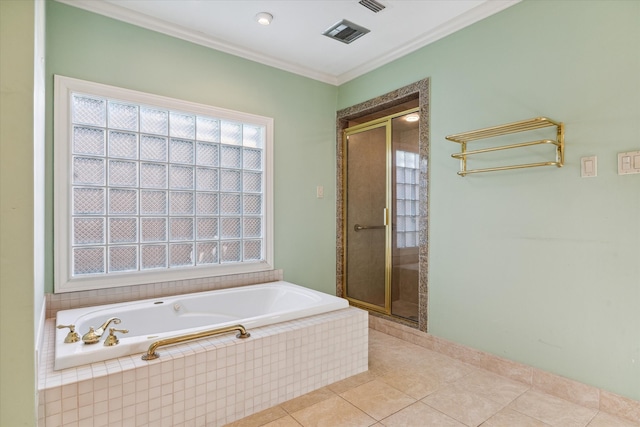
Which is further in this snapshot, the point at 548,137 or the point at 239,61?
the point at 239,61

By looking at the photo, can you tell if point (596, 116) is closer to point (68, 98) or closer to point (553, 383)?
point (553, 383)

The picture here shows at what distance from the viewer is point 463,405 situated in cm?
187

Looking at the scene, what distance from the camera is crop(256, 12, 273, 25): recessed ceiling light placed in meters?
2.36

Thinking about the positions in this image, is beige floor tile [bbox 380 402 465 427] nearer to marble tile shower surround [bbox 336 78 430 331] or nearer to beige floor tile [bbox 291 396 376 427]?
beige floor tile [bbox 291 396 376 427]

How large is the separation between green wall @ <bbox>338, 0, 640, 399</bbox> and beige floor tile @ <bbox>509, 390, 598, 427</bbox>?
17 cm

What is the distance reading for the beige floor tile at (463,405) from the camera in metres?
1.76

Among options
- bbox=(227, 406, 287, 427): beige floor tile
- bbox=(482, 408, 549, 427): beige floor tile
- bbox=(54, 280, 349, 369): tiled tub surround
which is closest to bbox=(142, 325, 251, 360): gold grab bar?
bbox=(54, 280, 349, 369): tiled tub surround

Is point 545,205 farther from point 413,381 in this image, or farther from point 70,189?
point 70,189

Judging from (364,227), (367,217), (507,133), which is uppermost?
(507,133)

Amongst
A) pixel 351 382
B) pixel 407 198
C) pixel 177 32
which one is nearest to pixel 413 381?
pixel 351 382

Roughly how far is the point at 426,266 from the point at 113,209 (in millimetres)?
2369

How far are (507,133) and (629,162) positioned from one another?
658 millimetres

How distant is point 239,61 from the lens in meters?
2.91
